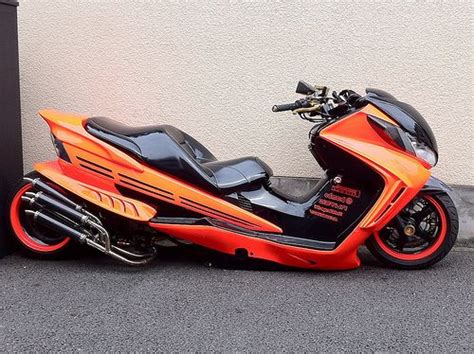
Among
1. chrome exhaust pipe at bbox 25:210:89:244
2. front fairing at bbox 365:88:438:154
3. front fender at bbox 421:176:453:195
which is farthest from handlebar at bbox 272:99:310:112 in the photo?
chrome exhaust pipe at bbox 25:210:89:244

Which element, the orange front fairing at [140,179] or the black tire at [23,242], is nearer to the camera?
the orange front fairing at [140,179]

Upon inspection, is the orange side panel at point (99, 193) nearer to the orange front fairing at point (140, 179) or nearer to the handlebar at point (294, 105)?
the orange front fairing at point (140, 179)

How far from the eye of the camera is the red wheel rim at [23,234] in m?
3.70

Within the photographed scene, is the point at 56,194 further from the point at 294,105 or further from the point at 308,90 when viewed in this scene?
the point at 308,90

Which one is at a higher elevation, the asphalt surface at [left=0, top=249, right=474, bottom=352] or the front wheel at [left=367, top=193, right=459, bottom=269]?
the front wheel at [left=367, top=193, right=459, bottom=269]

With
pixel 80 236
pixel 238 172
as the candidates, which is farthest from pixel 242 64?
pixel 80 236

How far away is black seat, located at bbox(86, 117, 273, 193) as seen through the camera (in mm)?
3457

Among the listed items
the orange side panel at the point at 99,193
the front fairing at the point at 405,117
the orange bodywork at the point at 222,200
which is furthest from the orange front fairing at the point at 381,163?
the orange side panel at the point at 99,193

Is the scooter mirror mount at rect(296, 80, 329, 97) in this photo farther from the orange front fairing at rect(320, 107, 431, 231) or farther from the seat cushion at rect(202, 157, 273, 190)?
the seat cushion at rect(202, 157, 273, 190)

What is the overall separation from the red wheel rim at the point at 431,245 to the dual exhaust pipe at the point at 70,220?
61.7 inches

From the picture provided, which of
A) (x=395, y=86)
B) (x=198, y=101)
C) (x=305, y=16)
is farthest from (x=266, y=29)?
(x=395, y=86)

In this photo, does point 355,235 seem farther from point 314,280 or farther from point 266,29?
point 266,29

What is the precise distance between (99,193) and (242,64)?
1641 mm

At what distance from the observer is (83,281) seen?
11.2 feet
